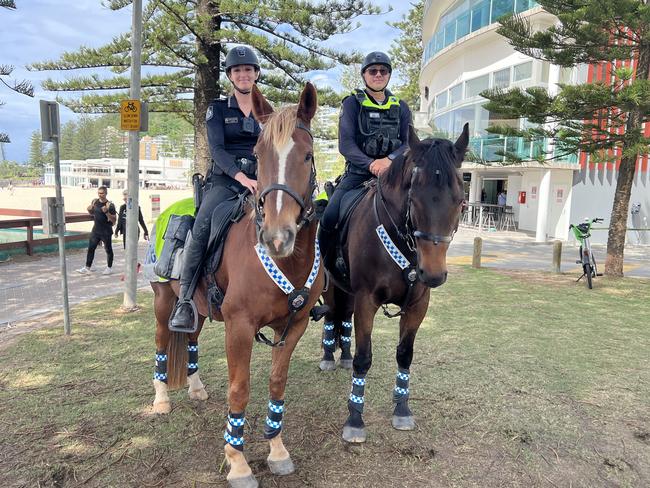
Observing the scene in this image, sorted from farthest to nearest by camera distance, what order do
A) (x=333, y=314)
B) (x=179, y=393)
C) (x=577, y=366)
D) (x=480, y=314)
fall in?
(x=480, y=314)
(x=577, y=366)
(x=333, y=314)
(x=179, y=393)

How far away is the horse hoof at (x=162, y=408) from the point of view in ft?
13.3

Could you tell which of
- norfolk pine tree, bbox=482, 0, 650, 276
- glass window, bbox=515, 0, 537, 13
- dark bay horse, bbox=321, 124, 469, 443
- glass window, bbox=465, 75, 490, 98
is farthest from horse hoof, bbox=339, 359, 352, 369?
glass window, bbox=465, 75, 490, 98

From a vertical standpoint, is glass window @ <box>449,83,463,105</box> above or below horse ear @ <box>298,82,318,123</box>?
above

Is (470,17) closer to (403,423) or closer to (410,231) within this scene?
(410,231)

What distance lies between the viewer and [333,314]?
517cm

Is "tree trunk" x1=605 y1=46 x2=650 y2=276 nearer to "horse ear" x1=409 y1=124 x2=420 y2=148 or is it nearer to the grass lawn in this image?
the grass lawn

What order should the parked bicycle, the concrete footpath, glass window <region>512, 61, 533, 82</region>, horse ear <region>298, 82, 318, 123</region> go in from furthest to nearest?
glass window <region>512, 61, 533, 82</region>
the parked bicycle
the concrete footpath
horse ear <region>298, 82, 318, 123</region>

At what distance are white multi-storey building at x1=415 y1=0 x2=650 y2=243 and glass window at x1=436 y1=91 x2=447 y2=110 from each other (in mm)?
182

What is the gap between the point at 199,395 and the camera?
436cm

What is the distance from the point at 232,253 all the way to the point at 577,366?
4.74 m

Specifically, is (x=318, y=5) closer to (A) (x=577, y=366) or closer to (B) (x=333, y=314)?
(B) (x=333, y=314)

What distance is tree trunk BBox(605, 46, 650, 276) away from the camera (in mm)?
10492

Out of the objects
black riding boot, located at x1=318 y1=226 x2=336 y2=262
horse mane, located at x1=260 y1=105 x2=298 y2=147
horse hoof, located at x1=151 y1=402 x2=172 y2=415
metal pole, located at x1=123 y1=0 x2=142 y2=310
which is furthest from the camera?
metal pole, located at x1=123 y1=0 x2=142 y2=310

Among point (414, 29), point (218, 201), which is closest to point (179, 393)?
point (218, 201)
